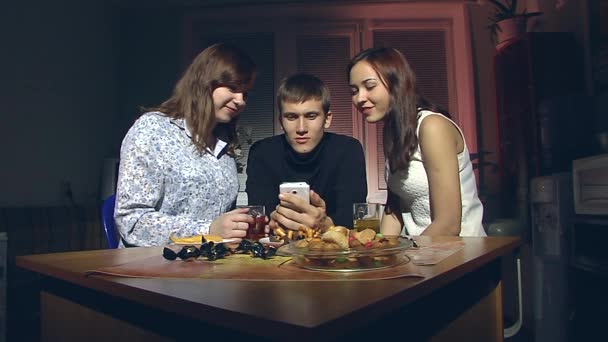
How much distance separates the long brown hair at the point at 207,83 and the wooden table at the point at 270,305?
616 mm

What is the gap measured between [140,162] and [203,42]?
299 centimetres

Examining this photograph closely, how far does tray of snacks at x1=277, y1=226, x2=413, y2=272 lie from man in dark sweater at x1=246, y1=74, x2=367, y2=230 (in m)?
1.00

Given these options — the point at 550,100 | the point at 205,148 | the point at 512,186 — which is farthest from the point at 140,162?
the point at 512,186

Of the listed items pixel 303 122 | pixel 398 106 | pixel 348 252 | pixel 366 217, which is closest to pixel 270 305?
pixel 348 252

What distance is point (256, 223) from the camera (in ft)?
3.96

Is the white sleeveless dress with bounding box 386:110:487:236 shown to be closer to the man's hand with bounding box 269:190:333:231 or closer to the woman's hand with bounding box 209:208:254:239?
the man's hand with bounding box 269:190:333:231

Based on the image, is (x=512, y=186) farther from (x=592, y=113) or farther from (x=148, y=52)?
(x=148, y=52)

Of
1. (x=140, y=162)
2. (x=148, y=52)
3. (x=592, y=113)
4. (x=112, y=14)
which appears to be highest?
(x=112, y=14)

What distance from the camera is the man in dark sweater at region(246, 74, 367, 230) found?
1.86 meters

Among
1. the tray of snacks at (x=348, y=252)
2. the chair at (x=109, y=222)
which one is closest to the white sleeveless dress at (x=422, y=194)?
the tray of snacks at (x=348, y=252)

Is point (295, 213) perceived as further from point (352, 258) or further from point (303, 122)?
point (303, 122)

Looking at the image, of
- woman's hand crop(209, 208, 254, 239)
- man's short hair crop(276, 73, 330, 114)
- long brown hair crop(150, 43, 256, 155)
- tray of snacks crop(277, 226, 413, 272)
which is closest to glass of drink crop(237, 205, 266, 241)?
woman's hand crop(209, 208, 254, 239)

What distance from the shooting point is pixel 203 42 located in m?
4.16

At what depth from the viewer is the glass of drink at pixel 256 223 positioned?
1198 mm
